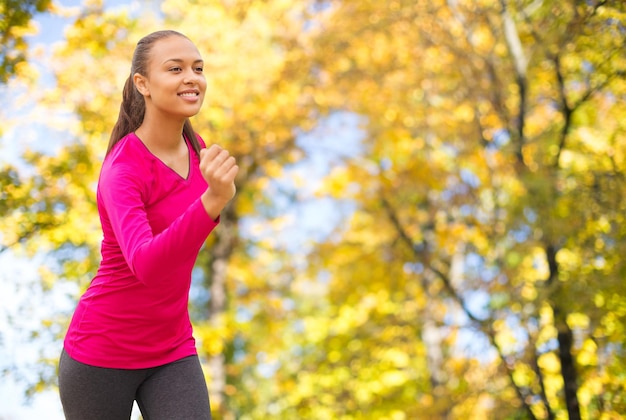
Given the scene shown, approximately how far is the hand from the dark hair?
45 cm

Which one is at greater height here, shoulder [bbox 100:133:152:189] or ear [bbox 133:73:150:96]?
→ ear [bbox 133:73:150:96]

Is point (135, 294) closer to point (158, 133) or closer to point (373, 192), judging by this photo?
point (158, 133)

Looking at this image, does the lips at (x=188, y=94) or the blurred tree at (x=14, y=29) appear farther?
the blurred tree at (x=14, y=29)

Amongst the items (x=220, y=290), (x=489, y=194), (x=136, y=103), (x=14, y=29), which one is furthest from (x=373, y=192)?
(x=136, y=103)

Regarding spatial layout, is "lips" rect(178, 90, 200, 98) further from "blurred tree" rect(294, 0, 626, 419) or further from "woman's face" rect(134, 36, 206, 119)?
"blurred tree" rect(294, 0, 626, 419)

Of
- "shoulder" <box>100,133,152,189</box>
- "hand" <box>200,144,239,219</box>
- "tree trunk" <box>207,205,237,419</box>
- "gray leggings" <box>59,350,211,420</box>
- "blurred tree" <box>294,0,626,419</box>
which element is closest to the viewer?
"hand" <box>200,144,239,219</box>

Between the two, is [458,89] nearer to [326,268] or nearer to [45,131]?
[45,131]

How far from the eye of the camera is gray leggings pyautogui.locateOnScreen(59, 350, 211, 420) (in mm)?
1792

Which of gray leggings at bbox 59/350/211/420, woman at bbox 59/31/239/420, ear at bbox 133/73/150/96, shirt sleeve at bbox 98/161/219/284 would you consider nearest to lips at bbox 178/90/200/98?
woman at bbox 59/31/239/420

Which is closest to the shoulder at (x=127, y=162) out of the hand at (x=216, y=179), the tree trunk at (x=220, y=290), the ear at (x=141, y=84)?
the ear at (x=141, y=84)

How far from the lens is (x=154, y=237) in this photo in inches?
58.5

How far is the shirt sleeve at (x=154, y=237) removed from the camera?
143cm

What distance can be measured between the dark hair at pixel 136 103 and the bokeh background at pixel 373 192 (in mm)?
2634

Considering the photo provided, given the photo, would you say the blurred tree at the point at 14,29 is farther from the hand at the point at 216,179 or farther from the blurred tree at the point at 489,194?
the hand at the point at 216,179
